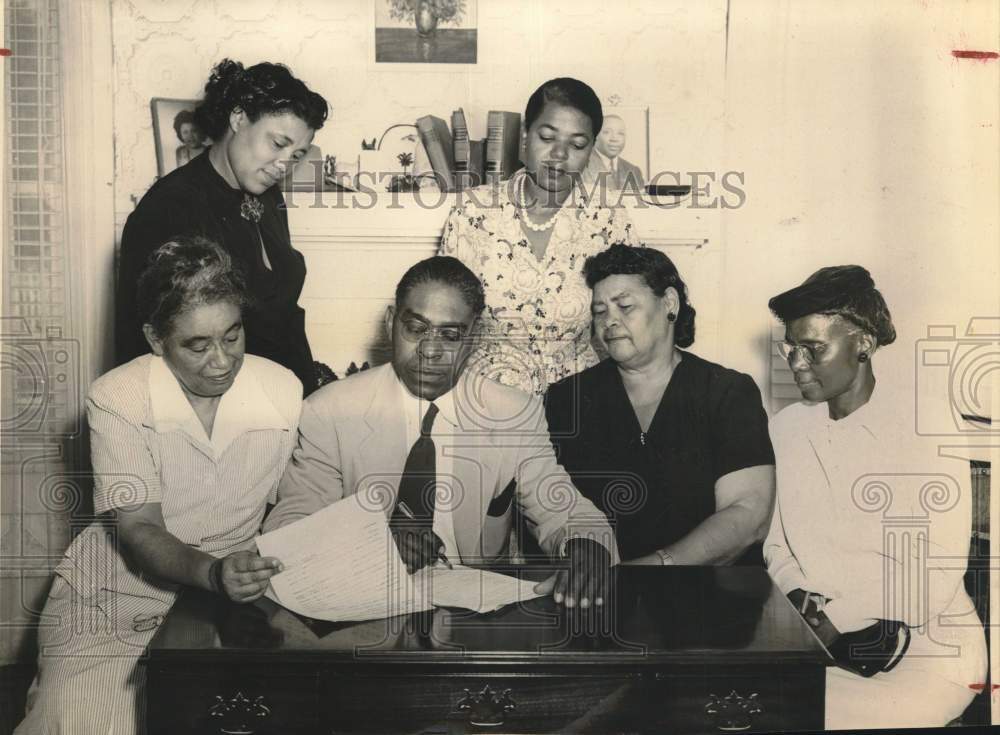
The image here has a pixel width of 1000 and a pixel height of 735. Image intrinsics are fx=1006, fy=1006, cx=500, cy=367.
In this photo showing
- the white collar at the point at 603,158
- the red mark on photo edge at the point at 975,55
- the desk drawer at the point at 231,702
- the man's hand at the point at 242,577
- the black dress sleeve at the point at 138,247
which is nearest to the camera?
the desk drawer at the point at 231,702

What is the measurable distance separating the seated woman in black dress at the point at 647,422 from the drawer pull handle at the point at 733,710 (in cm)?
36

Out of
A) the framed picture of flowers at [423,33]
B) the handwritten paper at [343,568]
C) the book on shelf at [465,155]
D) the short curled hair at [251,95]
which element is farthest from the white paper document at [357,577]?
→ the framed picture of flowers at [423,33]

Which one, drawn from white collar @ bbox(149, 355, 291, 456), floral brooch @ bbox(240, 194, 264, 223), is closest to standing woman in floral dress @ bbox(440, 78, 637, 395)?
floral brooch @ bbox(240, 194, 264, 223)

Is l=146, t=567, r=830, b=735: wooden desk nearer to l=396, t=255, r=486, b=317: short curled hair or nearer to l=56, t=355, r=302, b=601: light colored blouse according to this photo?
l=56, t=355, r=302, b=601: light colored blouse

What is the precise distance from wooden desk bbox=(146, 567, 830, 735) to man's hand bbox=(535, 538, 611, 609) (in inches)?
3.5

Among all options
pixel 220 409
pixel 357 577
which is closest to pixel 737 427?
pixel 357 577

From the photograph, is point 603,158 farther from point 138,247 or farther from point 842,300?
point 138,247

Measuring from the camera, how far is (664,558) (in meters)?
2.44

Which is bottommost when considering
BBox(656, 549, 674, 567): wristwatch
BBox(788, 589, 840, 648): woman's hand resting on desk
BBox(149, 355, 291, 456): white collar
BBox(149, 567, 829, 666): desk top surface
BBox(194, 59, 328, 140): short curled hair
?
BBox(788, 589, 840, 648): woman's hand resting on desk

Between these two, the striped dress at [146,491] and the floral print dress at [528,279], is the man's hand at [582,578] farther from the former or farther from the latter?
the striped dress at [146,491]

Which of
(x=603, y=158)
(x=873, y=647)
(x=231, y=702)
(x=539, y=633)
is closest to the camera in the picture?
(x=231, y=702)

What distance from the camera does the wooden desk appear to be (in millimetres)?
2115

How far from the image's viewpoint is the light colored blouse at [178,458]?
2338 millimetres

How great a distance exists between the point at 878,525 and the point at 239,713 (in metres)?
1.63
